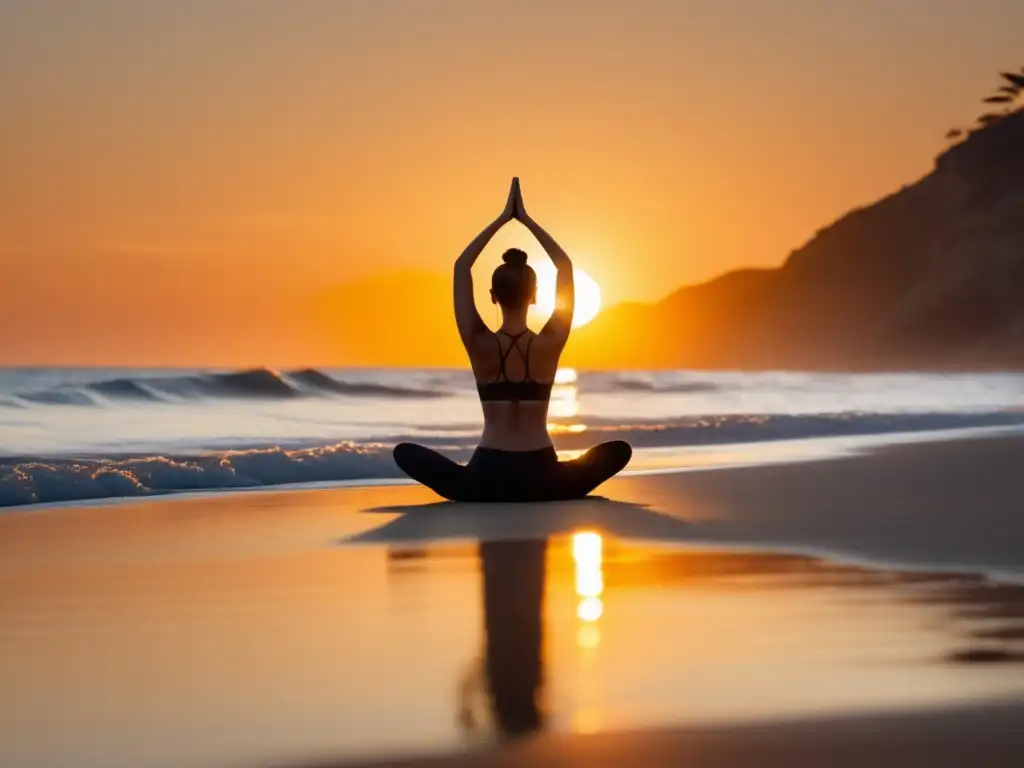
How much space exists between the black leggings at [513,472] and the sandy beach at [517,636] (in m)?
0.58

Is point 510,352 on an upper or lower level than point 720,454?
upper

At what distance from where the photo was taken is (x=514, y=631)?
196 inches

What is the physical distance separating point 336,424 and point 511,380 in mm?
14179

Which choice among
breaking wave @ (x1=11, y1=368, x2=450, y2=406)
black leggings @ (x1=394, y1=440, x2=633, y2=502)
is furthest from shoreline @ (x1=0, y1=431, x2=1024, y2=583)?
breaking wave @ (x1=11, y1=368, x2=450, y2=406)

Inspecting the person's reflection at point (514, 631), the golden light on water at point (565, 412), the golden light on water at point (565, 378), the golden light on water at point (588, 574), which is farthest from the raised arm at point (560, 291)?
the golden light on water at point (565, 378)

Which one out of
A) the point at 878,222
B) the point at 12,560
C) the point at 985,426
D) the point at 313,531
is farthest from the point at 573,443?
the point at 878,222

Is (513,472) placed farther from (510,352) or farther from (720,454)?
(720,454)

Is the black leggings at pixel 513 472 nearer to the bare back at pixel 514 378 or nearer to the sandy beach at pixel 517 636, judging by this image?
the bare back at pixel 514 378

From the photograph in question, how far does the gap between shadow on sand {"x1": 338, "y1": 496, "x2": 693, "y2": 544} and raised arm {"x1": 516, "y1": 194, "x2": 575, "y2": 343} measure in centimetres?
114

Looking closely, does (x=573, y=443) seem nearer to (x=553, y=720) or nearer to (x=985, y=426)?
(x=985, y=426)

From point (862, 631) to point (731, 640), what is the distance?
489 millimetres

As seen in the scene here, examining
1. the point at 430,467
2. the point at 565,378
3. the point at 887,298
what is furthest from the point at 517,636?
the point at 887,298

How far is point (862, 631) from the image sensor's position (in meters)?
4.94

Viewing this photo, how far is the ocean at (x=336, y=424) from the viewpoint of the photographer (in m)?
11.7
